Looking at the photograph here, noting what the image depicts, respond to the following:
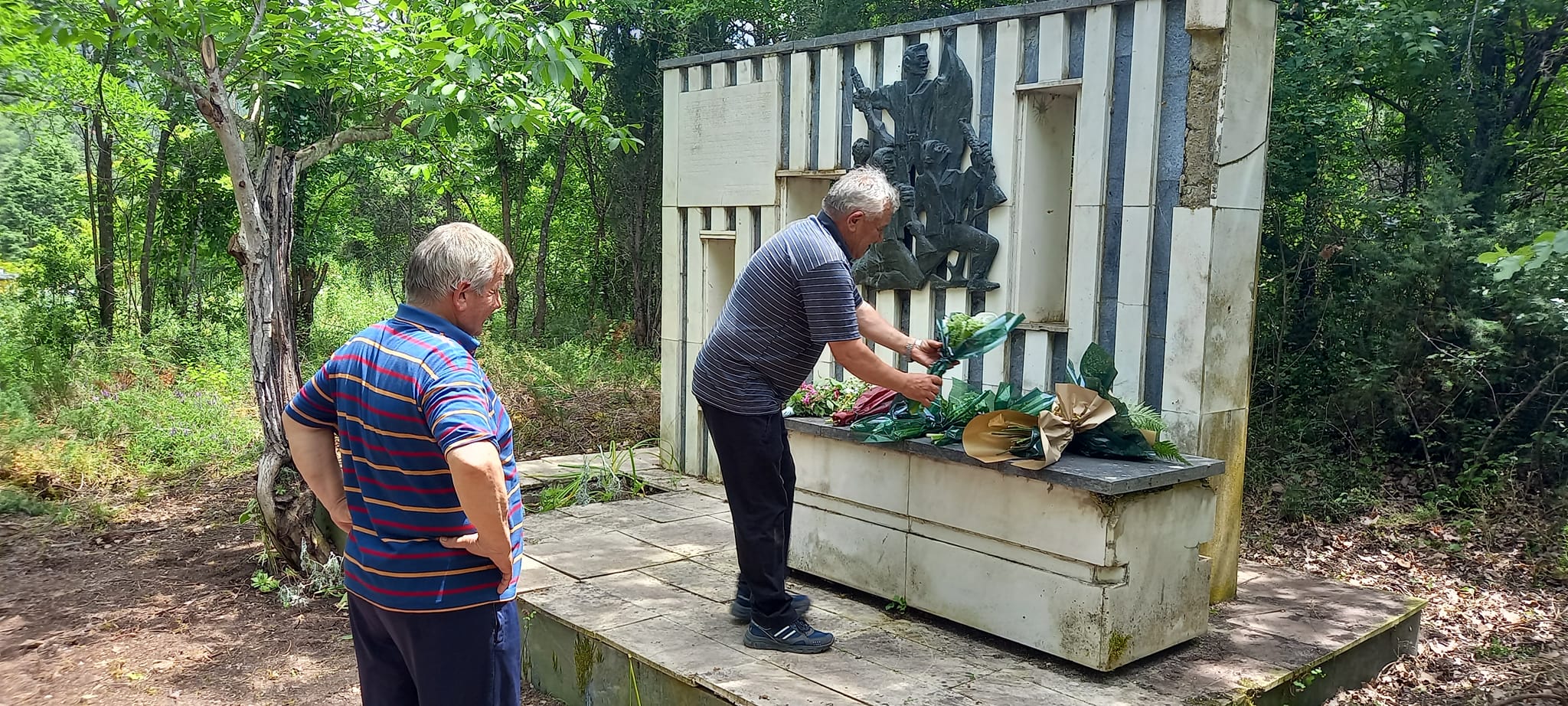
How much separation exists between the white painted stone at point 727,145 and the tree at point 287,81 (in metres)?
1.39

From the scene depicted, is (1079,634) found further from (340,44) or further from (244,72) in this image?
(244,72)

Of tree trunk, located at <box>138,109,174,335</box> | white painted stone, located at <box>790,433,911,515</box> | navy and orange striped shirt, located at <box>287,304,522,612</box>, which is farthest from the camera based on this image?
tree trunk, located at <box>138,109,174,335</box>

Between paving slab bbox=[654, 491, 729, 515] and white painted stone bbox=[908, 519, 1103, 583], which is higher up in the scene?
white painted stone bbox=[908, 519, 1103, 583]

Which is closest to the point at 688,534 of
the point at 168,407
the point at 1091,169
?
the point at 1091,169

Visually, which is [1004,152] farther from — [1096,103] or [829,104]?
[829,104]

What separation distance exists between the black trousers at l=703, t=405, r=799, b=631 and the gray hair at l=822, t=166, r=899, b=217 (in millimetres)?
862

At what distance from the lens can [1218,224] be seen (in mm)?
4742

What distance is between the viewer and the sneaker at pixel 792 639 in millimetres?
4191

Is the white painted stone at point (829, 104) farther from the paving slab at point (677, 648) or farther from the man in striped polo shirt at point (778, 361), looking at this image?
the paving slab at point (677, 648)

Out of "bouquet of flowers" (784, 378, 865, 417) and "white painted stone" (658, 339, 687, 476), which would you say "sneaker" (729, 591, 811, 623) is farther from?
"white painted stone" (658, 339, 687, 476)

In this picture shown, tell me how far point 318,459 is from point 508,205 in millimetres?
13361

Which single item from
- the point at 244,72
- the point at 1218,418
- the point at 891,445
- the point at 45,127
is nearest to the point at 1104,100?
the point at 1218,418

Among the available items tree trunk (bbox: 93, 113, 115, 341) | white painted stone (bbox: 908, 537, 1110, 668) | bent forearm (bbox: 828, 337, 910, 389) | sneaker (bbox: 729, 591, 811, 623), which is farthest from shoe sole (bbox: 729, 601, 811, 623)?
Answer: tree trunk (bbox: 93, 113, 115, 341)

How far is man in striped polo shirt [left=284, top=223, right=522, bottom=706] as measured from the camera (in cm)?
246
